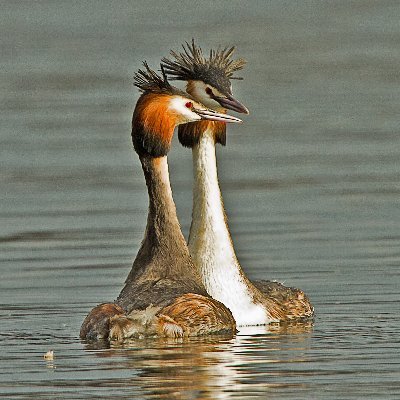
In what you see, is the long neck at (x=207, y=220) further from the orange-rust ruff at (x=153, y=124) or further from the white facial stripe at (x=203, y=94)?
the orange-rust ruff at (x=153, y=124)

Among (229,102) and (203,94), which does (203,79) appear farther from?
(229,102)

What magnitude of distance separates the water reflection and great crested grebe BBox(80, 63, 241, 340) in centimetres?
19

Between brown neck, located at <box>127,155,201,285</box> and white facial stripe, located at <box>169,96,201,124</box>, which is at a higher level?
white facial stripe, located at <box>169,96,201,124</box>

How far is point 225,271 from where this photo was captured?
58.3 feet

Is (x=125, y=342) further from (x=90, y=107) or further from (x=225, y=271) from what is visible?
(x=90, y=107)

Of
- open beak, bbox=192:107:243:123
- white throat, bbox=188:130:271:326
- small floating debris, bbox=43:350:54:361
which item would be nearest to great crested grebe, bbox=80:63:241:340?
open beak, bbox=192:107:243:123

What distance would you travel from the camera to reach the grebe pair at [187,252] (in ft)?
54.0

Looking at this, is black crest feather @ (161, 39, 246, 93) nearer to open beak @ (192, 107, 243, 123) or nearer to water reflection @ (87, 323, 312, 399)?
open beak @ (192, 107, 243, 123)

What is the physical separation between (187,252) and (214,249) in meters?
0.69

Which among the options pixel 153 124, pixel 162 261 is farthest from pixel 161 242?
pixel 153 124

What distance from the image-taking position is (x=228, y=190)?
2475 centimetres

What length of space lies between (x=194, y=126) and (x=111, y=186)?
6868 mm

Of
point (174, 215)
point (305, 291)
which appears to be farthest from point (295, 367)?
point (305, 291)

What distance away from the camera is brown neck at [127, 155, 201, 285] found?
17047mm
